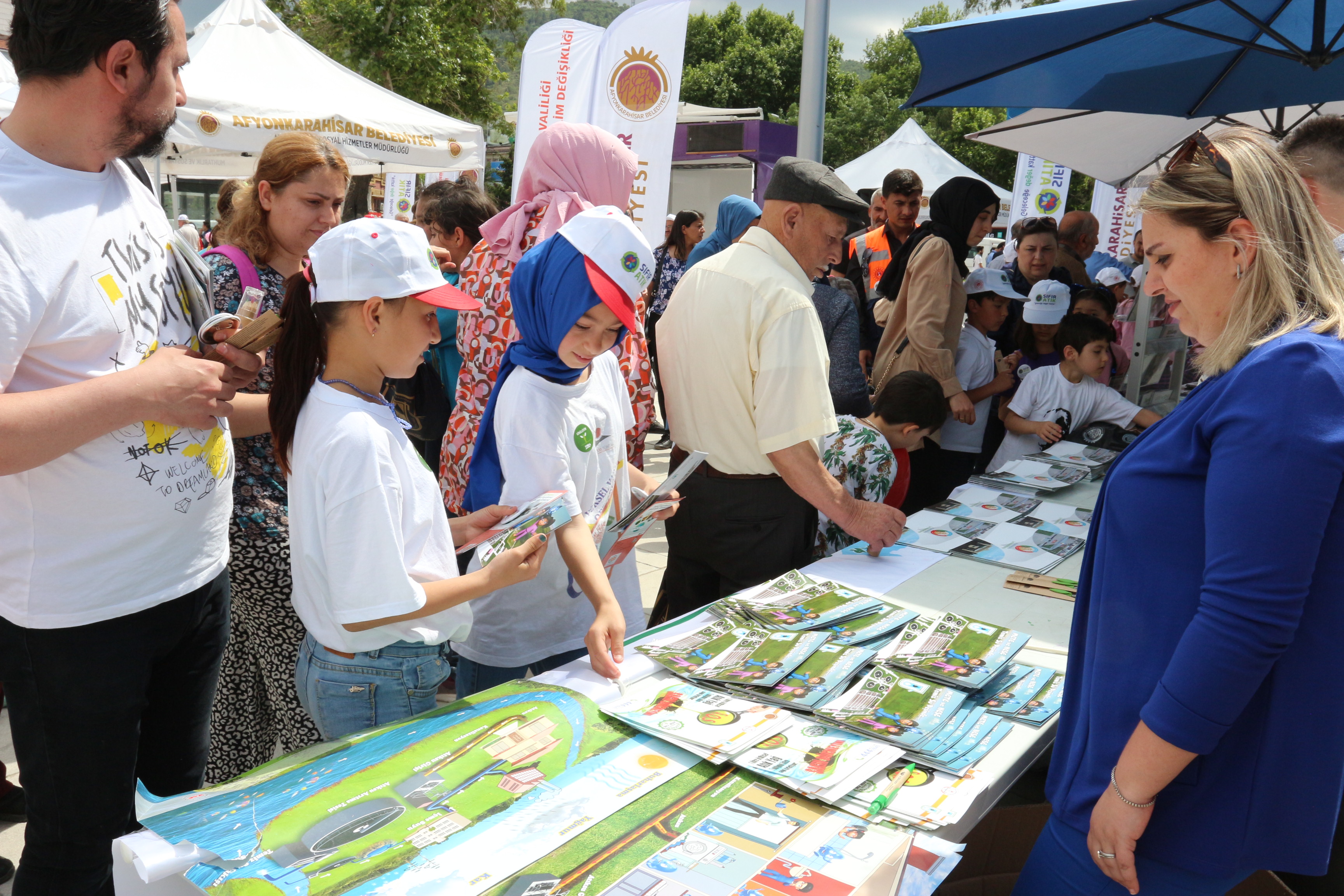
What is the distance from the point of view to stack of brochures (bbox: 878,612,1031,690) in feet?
5.31

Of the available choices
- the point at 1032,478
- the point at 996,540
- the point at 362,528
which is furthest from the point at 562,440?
the point at 1032,478

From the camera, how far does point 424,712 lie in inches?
57.3

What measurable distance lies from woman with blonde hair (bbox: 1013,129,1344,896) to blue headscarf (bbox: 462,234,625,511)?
948 millimetres

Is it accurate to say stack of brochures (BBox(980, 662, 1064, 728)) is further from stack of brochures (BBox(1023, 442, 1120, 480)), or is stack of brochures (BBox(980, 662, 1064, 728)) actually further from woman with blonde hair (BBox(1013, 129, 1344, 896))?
stack of brochures (BBox(1023, 442, 1120, 480))

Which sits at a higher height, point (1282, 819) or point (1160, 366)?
point (1160, 366)

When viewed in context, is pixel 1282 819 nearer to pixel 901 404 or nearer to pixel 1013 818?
pixel 1013 818

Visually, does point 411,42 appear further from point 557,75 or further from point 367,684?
point 367,684

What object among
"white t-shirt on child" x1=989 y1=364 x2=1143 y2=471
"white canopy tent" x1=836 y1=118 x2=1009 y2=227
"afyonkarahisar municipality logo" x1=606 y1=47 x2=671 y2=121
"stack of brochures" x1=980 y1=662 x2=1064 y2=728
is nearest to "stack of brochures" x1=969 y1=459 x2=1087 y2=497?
"white t-shirt on child" x1=989 y1=364 x2=1143 y2=471

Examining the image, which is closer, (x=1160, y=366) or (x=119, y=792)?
(x=119, y=792)

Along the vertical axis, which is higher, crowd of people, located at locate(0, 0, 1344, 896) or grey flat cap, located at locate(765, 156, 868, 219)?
grey flat cap, located at locate(765, 156, 868, 219)

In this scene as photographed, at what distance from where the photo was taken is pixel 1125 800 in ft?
3.68

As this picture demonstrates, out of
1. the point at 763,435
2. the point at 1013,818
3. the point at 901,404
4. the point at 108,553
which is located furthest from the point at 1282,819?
the point at 901,404

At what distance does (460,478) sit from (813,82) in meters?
3.40

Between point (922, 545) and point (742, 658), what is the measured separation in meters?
1.06
